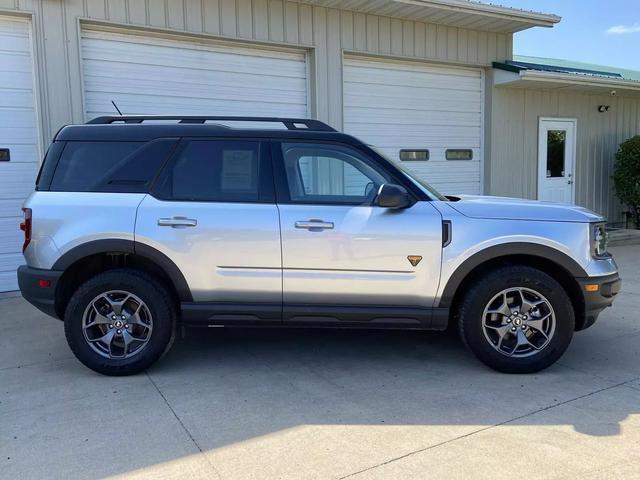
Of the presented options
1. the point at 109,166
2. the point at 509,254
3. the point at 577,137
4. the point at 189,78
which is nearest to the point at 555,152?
the point at 577,137

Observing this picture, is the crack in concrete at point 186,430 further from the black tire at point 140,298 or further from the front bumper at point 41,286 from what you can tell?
the front bumper at point 41,286

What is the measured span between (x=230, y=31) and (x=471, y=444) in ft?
22.0

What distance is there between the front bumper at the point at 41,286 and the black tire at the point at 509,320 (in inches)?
125

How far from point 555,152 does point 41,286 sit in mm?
10777

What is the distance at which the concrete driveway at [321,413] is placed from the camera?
2975 millimetres

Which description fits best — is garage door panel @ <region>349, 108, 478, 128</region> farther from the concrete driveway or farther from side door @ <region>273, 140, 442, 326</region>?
side door @ <region>273, 140, 442, 326</region>

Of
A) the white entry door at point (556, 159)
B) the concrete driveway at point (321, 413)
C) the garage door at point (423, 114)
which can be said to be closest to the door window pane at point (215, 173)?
the concrete driveway at point (321, 413)

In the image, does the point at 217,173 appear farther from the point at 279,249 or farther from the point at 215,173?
the point at 279,249

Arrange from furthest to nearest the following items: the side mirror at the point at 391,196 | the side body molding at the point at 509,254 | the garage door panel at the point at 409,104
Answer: the garage door panel at the point at 409,104
the side body molding at the point at 509,254
the side mirror at the point at 391,196

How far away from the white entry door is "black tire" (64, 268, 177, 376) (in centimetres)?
939

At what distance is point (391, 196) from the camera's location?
3975 mm

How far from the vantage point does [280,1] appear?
8156 mm

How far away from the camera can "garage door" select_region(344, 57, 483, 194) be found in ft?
30.3

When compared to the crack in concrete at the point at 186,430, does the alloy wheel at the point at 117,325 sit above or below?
above
